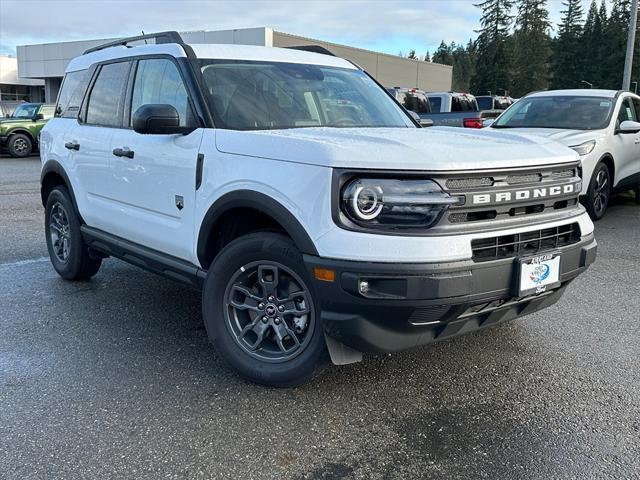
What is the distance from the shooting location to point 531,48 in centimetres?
8100

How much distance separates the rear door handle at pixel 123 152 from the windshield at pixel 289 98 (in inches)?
31.2

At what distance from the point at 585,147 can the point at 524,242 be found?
535 cm

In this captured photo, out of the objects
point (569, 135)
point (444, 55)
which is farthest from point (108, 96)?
point (444, 55)

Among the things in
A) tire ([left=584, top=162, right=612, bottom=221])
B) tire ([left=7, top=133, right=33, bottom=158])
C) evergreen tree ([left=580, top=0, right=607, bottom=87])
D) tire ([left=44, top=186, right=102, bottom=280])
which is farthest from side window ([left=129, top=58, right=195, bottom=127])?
evergreen tree ([left=580, top=0, right=607, bottom=87])

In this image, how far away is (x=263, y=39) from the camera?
30.9 m

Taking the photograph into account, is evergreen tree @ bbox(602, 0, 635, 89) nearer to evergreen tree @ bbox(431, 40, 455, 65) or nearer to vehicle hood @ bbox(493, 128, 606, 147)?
evergreen tree @ bbox(431, 40, 455, 65)

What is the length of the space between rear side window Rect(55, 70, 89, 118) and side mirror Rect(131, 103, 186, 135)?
1978 millimetres

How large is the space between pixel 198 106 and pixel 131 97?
3.43 feet

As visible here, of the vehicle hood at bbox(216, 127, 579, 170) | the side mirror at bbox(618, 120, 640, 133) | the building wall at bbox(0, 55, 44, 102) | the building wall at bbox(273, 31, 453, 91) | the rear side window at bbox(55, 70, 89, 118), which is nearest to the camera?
the vehicle hood at bbox(216, 127, 579, 170)

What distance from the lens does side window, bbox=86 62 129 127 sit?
4.66 metres

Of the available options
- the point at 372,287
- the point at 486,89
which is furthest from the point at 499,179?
the point at 486,89

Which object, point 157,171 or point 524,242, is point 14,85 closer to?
point 157,171

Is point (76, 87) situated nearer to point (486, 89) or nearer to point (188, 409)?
point (188, 409)

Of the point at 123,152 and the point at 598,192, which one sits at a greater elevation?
the point at 123,152
